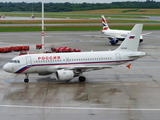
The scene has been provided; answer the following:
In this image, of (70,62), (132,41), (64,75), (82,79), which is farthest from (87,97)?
(132,41)

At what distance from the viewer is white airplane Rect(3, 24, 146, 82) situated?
33.8m

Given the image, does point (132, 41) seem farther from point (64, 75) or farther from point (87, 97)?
point (87, 97)

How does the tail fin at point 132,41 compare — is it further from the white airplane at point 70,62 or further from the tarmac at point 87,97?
the tarmac at point 87,97

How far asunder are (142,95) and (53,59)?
1111cm

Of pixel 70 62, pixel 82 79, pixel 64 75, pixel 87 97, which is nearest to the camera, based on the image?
pixel 87 97

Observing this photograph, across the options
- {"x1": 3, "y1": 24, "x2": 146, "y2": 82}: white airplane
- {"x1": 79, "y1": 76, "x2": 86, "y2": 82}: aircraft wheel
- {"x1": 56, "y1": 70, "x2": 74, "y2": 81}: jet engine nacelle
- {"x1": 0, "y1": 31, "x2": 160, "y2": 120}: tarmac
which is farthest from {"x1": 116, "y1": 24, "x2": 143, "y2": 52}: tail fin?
{"x1": 56, "y1": 70, "x2": 74, "y2": 81}: jet engine nacelle

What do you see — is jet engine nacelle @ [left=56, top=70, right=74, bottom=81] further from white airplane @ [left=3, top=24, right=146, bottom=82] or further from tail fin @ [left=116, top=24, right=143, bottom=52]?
tail fin @ [left=116, top=24, right=143, bottom=52]

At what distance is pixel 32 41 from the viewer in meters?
75.7

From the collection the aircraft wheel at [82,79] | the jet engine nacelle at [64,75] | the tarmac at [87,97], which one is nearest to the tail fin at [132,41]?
the tarmac at [87,97]

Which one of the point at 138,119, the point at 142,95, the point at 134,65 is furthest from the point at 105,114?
the point at 134,65

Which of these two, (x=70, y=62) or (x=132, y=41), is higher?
(x=132, y=41)

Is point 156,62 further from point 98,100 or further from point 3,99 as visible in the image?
point 3,99

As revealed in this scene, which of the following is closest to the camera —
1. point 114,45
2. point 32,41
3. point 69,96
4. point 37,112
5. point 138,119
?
point 138,119

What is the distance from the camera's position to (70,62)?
35.1 m
